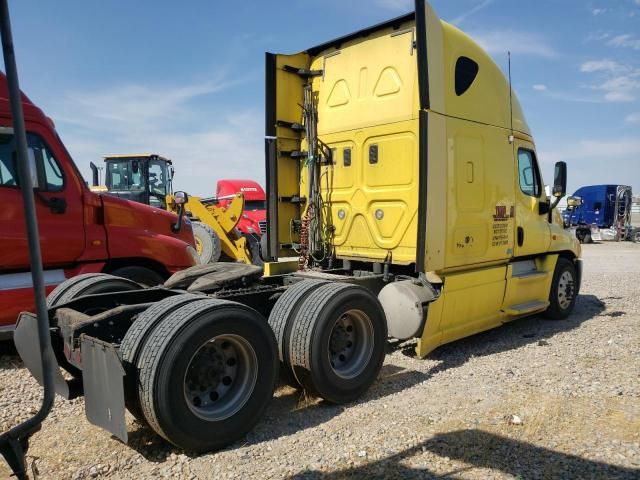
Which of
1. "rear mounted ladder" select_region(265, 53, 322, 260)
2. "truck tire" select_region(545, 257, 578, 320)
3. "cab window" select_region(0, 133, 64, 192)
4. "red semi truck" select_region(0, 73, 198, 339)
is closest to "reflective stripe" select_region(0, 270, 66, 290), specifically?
"red semi truck" select_region(0, 73, 198, 339)

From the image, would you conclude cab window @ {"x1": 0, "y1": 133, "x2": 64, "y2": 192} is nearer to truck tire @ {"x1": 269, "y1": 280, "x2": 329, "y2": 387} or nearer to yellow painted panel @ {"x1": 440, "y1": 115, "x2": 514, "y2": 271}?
truck tire @ {"x1": 269, "y1": 280, "x2": 329, "y2": 387}

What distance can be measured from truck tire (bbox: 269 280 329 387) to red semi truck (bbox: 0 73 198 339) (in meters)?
2.56

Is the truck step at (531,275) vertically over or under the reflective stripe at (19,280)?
under

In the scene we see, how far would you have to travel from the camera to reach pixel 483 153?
602cm

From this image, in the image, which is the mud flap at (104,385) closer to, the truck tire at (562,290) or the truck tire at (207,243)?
the truck tire at (562,290)

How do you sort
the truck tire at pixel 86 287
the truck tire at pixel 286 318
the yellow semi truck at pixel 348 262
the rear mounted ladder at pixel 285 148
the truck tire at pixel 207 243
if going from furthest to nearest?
the truck tire at pixel 207 243 → the rear mounted ladder at pixel 285 148 → the truck tire at pixel 86 287 → the truck tire at pixel 286 318 → the yellow semi truck at pixel 348 262

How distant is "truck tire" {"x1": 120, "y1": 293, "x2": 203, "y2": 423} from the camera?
10.8 ft

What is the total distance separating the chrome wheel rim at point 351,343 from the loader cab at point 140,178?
10259mm

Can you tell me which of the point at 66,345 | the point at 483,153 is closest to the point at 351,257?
the point at 483,153

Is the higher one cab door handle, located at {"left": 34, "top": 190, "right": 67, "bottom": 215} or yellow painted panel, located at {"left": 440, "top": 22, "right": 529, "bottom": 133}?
yellow painted panel, located at {"left": 440, "top": 22, "right": 529, "bottom": 133}

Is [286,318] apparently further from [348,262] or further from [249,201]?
[249,201]

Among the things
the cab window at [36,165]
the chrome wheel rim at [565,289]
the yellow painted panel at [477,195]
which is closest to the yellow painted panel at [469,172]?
the yellow painted panel at [477,195]

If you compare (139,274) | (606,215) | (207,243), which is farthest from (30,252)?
(606,215)

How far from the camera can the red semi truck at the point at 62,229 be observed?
5.43 metres
